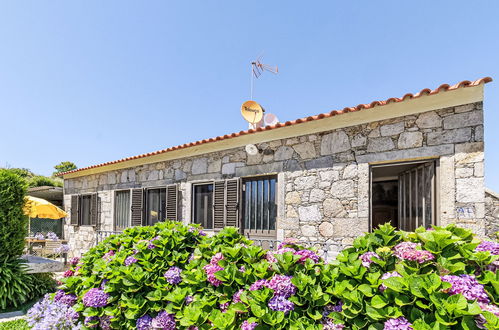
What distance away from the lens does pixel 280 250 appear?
2283mm

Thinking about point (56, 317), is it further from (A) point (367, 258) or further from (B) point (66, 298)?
(A) point (367, 258)

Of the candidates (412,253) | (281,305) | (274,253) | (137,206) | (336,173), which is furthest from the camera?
(137,206)

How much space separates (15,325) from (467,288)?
5428 mm

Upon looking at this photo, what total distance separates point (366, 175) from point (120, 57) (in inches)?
288

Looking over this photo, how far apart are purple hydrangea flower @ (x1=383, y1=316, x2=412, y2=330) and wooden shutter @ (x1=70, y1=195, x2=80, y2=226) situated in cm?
1111

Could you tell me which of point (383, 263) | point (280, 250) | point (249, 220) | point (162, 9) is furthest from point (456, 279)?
point (162, 9)

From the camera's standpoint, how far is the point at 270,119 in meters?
7.33

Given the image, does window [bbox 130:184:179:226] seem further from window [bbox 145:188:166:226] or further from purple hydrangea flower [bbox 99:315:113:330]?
purple hydrangea flower [bbox 99:315:113:330]

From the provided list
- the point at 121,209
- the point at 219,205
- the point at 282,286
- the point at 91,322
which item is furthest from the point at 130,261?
the point at 121,209

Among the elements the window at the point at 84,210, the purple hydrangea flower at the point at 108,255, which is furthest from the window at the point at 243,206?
the window at the point at 84,210

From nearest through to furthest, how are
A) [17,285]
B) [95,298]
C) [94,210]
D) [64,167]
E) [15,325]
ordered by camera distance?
[95,298] → [15,325] → [17,285] → [94,210] → [64,167]

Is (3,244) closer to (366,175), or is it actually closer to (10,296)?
(10,296)

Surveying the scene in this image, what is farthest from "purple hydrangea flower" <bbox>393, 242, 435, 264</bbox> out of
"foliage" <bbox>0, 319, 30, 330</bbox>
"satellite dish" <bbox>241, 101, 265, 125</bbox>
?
"satellite dish" <bbox>241, 101, 265, 125</bbox>

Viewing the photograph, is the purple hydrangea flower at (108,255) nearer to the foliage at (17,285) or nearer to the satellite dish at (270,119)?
the foliage at (17,285)
